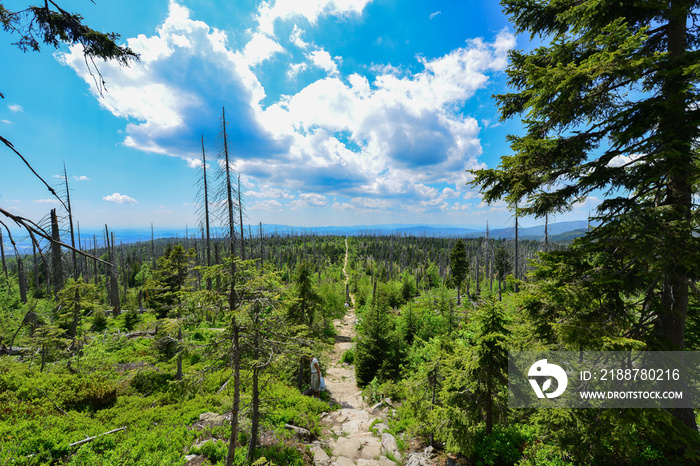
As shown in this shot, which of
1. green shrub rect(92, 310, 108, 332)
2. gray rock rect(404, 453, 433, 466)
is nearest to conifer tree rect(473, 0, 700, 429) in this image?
gray rock rect(404, 453, 433, 466)

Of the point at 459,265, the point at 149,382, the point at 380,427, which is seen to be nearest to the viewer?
the point at 380,427

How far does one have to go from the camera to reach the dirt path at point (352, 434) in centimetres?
884

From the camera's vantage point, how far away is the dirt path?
8836mm

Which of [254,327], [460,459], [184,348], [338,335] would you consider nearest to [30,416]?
[184,348]

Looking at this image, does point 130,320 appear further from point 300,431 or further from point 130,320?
point 300,431

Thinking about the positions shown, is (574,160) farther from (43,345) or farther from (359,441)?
(43,345)

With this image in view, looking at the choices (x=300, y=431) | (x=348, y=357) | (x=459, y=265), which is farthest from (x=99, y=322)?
(x=459, y=265)

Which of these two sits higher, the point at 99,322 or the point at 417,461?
the point at 417,461

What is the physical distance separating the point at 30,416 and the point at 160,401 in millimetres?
4130

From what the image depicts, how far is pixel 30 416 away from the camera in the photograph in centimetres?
800

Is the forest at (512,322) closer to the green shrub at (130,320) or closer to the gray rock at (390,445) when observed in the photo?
the gray rock at (390,445)

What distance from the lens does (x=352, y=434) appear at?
10.6 m

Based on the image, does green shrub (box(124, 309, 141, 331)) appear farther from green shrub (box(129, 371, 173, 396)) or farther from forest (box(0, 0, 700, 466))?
green shrub (box(129, 371, 173, 396))

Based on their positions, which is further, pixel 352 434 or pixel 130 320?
pixel 130 320
